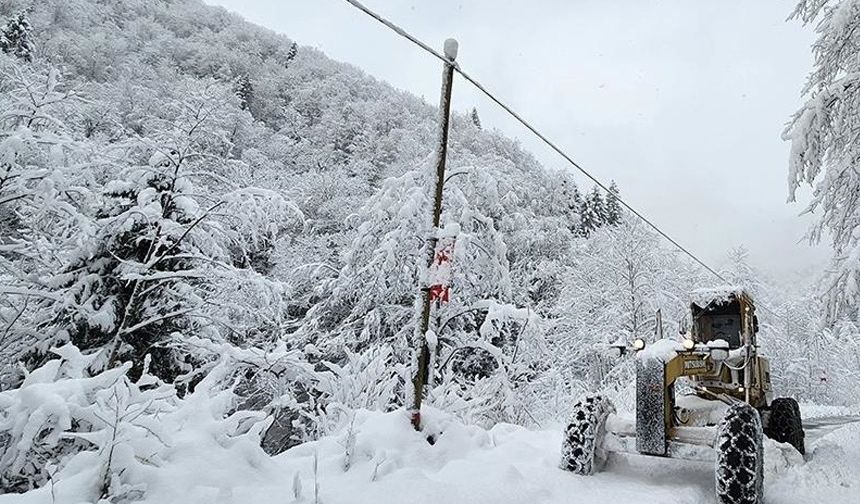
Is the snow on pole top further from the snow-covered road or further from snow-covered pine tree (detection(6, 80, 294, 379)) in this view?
snow-covered pine tree (detection(6, 80, 294, 379))

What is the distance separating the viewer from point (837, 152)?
715 cm

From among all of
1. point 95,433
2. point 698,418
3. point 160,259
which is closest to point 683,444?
point 698,418

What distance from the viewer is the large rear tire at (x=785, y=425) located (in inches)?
278

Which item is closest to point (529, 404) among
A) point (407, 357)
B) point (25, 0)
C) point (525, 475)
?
point (407, 357)

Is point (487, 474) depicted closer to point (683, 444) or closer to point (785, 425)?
point (683, 444)

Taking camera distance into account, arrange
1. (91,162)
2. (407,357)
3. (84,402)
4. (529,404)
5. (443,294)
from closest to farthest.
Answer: (84,402)
(443,294)
(91,162)
(529,404)
(407,357)

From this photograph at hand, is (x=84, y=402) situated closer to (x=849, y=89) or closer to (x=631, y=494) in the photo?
(x=631, y=494)

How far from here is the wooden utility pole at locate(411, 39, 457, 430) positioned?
5.14 m

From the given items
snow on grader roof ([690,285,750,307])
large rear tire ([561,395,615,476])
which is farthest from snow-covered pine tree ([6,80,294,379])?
snow on grader roof ([690,285,750,307])

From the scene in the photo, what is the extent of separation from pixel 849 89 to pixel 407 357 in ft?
28.9

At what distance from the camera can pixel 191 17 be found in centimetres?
7675

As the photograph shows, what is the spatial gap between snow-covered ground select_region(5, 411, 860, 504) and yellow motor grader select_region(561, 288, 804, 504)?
1.07ft

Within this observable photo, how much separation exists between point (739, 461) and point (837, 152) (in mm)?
5119

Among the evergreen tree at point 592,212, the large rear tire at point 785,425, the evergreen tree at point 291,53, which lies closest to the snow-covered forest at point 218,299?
the large rear tire at point 785,425
